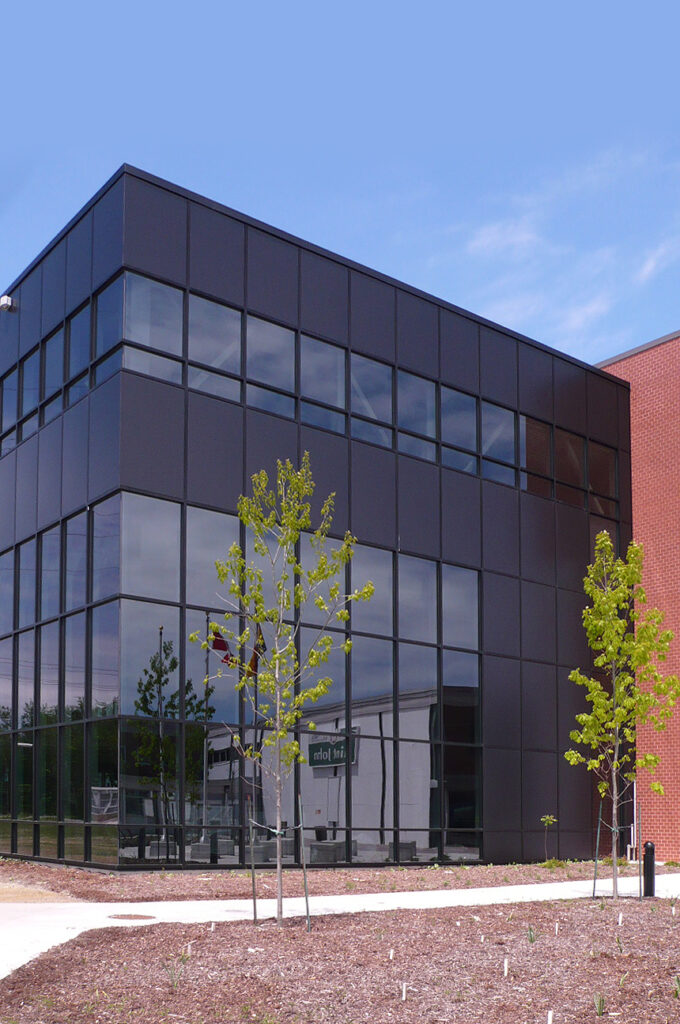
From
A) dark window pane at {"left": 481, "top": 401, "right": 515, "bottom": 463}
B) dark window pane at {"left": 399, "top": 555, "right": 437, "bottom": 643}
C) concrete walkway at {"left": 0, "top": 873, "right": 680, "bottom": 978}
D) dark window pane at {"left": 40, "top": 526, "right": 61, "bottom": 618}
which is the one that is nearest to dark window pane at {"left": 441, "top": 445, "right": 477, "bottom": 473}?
dark window pane at {"left": 481, "top": 401, "right": 515, "bottom": 463}

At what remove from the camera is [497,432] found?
28.7 m

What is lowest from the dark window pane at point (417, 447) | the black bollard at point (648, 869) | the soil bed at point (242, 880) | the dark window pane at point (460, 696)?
the soil bed at point (242, 880)

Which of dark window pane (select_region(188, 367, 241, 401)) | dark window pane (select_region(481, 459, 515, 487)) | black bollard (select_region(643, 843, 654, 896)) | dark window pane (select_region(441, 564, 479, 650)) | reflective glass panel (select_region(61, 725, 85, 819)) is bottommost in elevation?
black bollard (select_region(643, 843, 654, 896))

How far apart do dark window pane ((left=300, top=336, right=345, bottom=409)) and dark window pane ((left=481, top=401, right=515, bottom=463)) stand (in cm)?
451

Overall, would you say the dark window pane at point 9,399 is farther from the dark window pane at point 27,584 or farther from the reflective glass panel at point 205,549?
the reflective glass panel at point 205,549

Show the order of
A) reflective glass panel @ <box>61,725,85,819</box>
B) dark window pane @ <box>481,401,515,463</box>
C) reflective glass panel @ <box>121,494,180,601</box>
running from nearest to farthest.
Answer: reflective glass panel @ <box>121,494,180,601</box>, reflective glass panel @ <box>61,725,85,819</box>, dark window pane @ <box>481,401,515,463</box>

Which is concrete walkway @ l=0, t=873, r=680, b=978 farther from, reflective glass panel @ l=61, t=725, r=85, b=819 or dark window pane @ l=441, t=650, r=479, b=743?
dark window pane @ l=441, t=650, r=479, b=743

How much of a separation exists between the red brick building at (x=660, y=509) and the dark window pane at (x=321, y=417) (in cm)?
1041

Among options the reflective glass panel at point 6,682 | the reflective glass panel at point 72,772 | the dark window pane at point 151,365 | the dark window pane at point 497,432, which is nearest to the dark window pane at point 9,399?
the reflective glass panel at point 6,682

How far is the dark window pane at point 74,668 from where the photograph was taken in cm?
2234

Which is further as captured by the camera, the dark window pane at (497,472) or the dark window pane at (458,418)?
the dark window pane at (497,472)

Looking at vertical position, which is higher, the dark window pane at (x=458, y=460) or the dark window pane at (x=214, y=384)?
the dark window pane at (x=214, y=384)

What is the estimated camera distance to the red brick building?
29.8 metres

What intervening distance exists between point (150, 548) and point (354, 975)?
1179 cm
